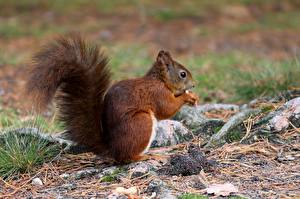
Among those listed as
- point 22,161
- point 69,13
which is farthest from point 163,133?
point 69,13

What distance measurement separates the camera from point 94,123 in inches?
125

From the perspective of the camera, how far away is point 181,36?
8742mm

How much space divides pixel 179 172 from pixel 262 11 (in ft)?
24.6

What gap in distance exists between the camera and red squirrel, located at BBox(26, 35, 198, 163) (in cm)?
311

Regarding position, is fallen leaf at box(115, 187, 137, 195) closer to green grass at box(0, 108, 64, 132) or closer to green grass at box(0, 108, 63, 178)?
green grass at box(0, 108, 63, 178)

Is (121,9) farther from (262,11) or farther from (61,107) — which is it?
(61,107)

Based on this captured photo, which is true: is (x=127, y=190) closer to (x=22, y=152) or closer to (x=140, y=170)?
(x=140, y=170)

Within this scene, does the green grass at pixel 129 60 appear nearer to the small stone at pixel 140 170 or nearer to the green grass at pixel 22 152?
the green grass at pixel 22 152

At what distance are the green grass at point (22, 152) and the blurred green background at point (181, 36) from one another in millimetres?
1499

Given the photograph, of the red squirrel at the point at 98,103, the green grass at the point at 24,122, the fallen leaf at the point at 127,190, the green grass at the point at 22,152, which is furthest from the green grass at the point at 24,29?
the fallen leaf at the point at 127,190

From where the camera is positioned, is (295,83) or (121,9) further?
(121,9)

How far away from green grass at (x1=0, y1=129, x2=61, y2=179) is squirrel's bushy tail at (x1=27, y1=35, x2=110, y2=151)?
0.22m

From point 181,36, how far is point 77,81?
5.71 meters

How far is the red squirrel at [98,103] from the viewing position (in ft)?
10.2
